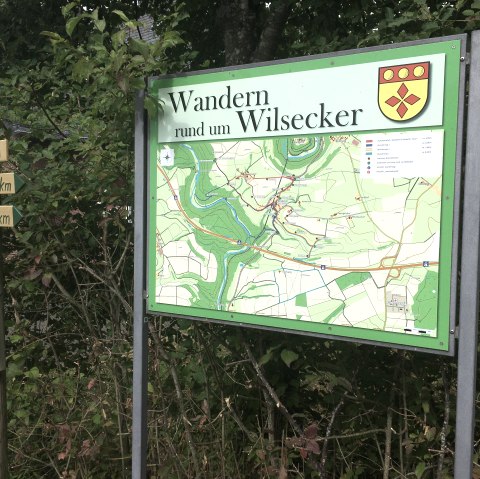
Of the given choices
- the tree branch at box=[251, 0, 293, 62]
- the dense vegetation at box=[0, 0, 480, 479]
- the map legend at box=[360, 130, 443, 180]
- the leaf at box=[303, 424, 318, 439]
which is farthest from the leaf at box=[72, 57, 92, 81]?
the leaf at box=[303, 424, 318, 439]

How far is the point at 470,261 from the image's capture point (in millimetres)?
2146

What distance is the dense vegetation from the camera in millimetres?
2930

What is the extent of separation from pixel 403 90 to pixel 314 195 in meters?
0.49

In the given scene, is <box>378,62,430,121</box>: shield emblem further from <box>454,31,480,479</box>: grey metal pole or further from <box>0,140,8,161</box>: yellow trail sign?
<box>0,140,8,161</box>: yellow trail sign

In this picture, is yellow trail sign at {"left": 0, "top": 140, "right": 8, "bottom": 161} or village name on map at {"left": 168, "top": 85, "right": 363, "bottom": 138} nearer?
village name on map at {"left": 168, "top": 85, "right": 363, "bottom": 138}

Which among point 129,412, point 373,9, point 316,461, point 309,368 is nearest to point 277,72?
point 373,9

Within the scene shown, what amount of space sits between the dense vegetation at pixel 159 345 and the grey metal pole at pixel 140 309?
0.24m

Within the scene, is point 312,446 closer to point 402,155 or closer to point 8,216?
point 402,155

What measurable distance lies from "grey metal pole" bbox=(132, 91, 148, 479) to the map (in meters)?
0.09

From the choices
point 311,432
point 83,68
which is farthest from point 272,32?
point 311,432

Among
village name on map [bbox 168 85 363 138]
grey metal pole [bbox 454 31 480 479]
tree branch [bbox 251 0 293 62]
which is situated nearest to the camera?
grey metal pole [bbox 454 31 480 479]

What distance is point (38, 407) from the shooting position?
3.99 metres

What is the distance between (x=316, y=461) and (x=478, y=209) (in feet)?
4.64

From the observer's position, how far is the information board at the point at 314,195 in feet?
7.17
